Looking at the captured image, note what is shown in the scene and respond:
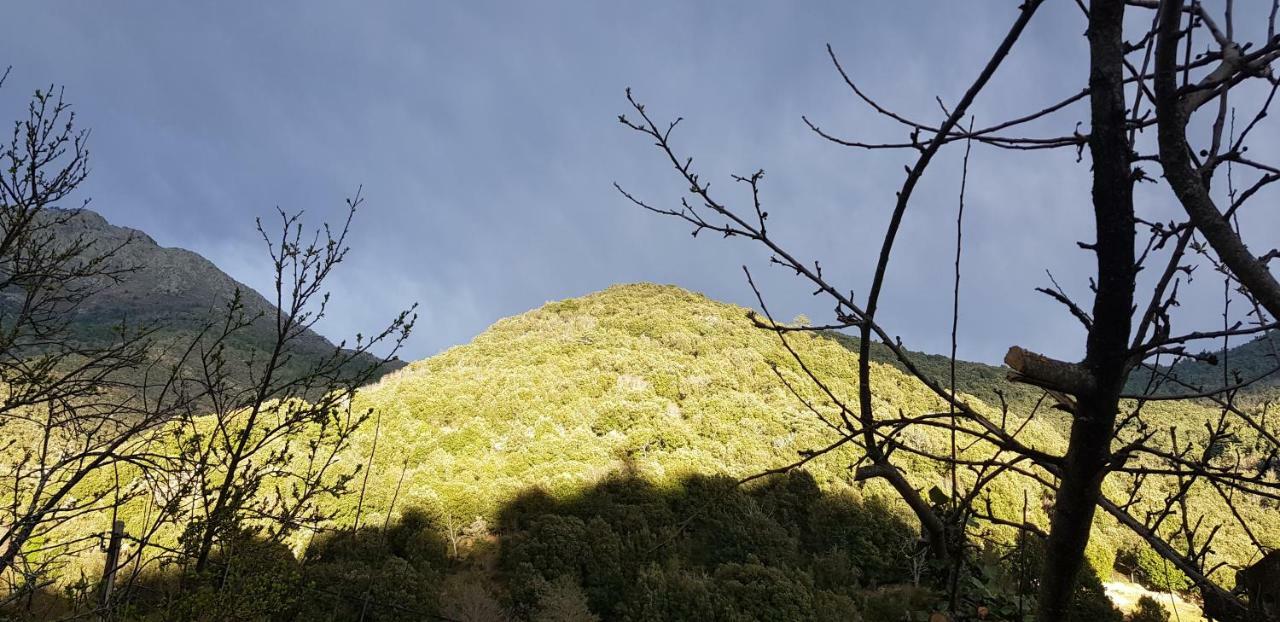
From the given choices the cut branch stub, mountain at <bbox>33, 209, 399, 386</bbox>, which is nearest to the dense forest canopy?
the cut branch stub

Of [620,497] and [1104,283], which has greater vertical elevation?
[1104,283]

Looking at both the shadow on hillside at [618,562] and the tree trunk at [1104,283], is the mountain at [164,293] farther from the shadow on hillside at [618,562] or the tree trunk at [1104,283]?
the tree trunk at [1104,283]

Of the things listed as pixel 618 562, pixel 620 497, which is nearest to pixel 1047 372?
pixel 618 562

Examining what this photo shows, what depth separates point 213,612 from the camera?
12.0 ft

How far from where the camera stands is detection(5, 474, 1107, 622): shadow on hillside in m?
7.91

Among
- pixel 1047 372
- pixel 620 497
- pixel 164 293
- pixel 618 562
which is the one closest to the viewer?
pixel 1047 372

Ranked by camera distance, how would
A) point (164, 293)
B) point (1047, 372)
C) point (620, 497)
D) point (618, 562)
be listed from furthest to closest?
point (164, 293), point (620, 497), point (618, 562), point (1047, 372)

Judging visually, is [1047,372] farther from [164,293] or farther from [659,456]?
[164,293]

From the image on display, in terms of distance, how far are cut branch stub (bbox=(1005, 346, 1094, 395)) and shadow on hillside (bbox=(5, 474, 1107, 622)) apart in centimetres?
484

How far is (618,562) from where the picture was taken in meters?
Result: 9.92

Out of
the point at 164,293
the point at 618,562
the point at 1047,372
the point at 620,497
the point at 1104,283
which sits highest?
the point at 164,293

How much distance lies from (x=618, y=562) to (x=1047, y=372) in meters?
10.2

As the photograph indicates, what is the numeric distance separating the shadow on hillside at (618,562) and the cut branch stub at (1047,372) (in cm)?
484

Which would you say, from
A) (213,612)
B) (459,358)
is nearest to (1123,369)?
(213,612)
